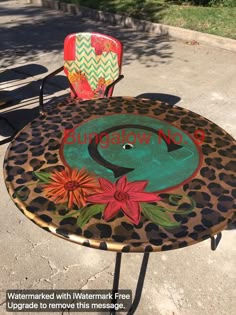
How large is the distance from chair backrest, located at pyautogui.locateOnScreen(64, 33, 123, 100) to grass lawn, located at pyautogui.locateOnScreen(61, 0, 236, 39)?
16.0ft

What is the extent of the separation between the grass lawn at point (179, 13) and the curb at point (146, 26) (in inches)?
10.8

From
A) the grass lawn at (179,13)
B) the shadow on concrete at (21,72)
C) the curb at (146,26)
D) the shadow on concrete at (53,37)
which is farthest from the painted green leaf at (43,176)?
the grass lawn at (179,13)

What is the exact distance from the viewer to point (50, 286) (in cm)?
255

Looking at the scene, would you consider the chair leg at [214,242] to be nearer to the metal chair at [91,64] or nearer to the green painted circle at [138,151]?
the green painted circle at [138,151]

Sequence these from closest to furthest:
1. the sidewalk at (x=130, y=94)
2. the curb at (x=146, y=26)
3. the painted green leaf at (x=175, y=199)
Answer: the painted green leaf at (x=175, y=199) → the sidewalk at (x=130, y=94) → the curb at (x=146, y=26)

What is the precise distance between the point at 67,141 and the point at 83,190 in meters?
0.57

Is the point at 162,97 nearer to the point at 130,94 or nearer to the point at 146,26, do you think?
the point at 130,94

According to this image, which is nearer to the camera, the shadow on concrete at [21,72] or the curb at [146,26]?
the shadow on concrete at [21,72]

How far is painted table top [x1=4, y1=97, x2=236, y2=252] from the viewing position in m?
1.70

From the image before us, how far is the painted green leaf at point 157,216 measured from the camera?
1.72m

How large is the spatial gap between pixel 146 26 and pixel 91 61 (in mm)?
5444

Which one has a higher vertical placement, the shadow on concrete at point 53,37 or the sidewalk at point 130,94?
the shadow on concrete at point 53,37

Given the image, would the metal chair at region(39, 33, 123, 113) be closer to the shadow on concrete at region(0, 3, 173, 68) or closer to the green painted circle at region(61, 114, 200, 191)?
the green painted circle at region(61, 114, 200, 191)

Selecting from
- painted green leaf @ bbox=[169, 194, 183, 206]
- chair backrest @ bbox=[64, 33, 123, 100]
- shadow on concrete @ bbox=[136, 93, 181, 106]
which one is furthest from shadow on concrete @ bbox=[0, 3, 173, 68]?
painted green leaf @ bbox=[169, 194, 183, 206]
